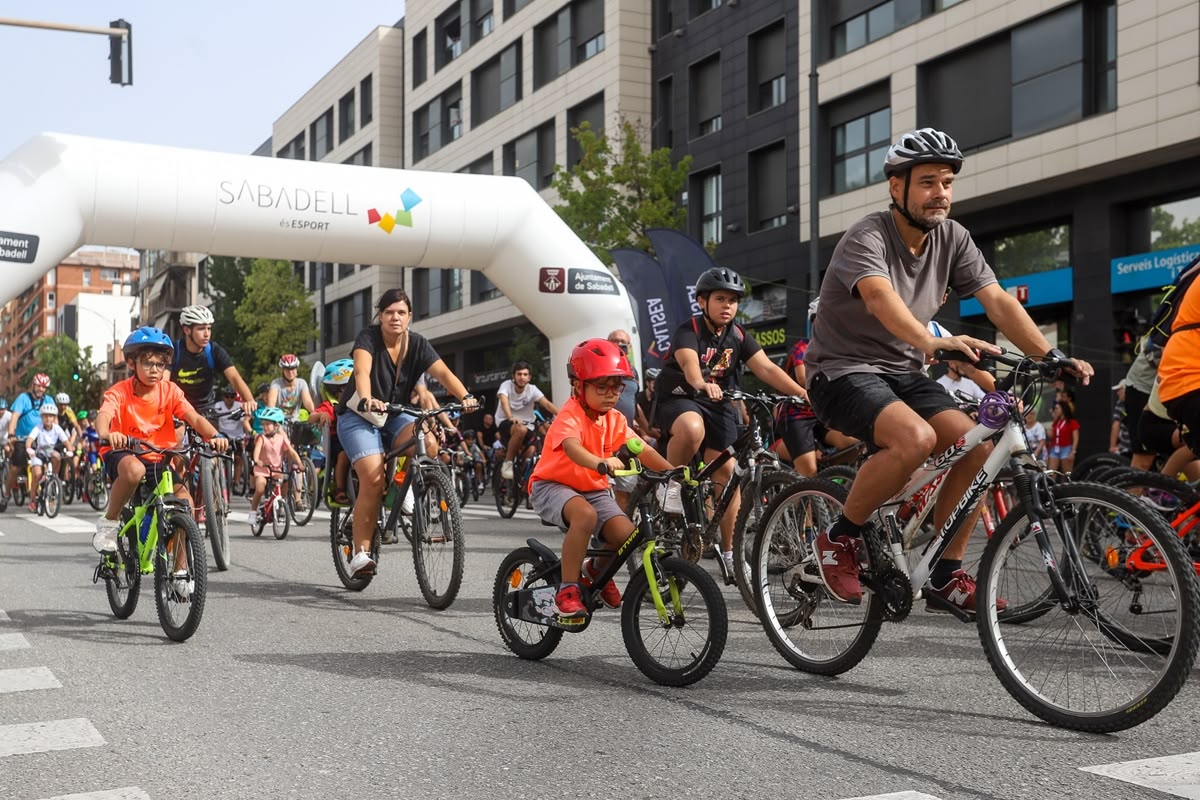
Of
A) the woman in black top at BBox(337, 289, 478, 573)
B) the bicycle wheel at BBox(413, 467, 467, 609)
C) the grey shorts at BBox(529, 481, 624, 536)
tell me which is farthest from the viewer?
the woman in black top at BBox(337, 289, 478, 573)

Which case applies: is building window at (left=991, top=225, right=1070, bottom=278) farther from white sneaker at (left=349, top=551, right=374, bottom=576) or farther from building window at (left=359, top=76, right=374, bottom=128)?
building window at (left=359, top=76, right=374, bottom=128)

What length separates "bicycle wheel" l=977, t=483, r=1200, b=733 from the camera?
3877mm

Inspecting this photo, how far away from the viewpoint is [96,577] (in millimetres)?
7172

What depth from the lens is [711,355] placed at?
7574mm

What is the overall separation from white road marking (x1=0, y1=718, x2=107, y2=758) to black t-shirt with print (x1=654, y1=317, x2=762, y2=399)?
3.96 meters

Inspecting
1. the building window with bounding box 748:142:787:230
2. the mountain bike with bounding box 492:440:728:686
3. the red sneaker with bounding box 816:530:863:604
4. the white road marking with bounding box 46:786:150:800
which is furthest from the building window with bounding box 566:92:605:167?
the white road marking with bounding box 46:786:150:800

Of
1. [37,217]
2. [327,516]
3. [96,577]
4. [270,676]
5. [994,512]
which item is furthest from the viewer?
[327,516]

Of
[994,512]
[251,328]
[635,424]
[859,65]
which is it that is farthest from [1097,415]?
[251,328]

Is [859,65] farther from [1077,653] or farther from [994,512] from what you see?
[1077,653]

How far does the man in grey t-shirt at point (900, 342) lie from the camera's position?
4.68 meters

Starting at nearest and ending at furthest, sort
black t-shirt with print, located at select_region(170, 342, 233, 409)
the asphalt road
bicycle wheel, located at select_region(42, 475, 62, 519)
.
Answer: the asphalt road → black t-shirt with print, located at select_region(170, 342, 233, 409) → bicycle wheel, located at select_region(42, 475, 62, 519)

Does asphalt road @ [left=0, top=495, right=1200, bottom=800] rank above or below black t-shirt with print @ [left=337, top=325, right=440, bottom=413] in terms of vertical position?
below

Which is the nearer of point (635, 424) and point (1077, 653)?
point (1077, 653)

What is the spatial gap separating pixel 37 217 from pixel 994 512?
36.0ft
